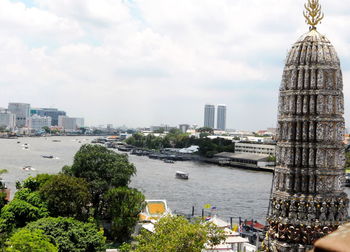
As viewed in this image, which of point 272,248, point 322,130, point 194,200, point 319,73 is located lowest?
point 194,200

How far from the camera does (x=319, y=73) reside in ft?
48.5

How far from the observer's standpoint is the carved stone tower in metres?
14.3

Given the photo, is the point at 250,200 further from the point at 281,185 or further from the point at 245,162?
the point at 245,162

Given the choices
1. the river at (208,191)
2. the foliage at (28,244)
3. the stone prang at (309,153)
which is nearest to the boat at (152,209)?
the river at (208,191)

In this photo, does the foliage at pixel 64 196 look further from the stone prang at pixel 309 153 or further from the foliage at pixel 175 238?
the stone prang at pixel 309 153

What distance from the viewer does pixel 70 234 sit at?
94.9 ft

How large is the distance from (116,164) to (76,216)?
7272mm

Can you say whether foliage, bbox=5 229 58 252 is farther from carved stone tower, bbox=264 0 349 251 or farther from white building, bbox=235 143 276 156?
white building, bbox=235 143 276 156

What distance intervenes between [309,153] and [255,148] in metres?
126

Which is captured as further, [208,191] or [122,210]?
[208,191]

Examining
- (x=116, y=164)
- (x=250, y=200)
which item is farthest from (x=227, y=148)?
(x=116, y=164)

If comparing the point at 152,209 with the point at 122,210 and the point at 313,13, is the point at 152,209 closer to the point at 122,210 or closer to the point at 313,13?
the point at 122,210

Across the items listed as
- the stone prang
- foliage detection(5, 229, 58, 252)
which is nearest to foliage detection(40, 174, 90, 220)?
foliage detection(5, 229, 58, 252)

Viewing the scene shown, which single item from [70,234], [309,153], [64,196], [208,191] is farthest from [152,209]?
[208,191]
